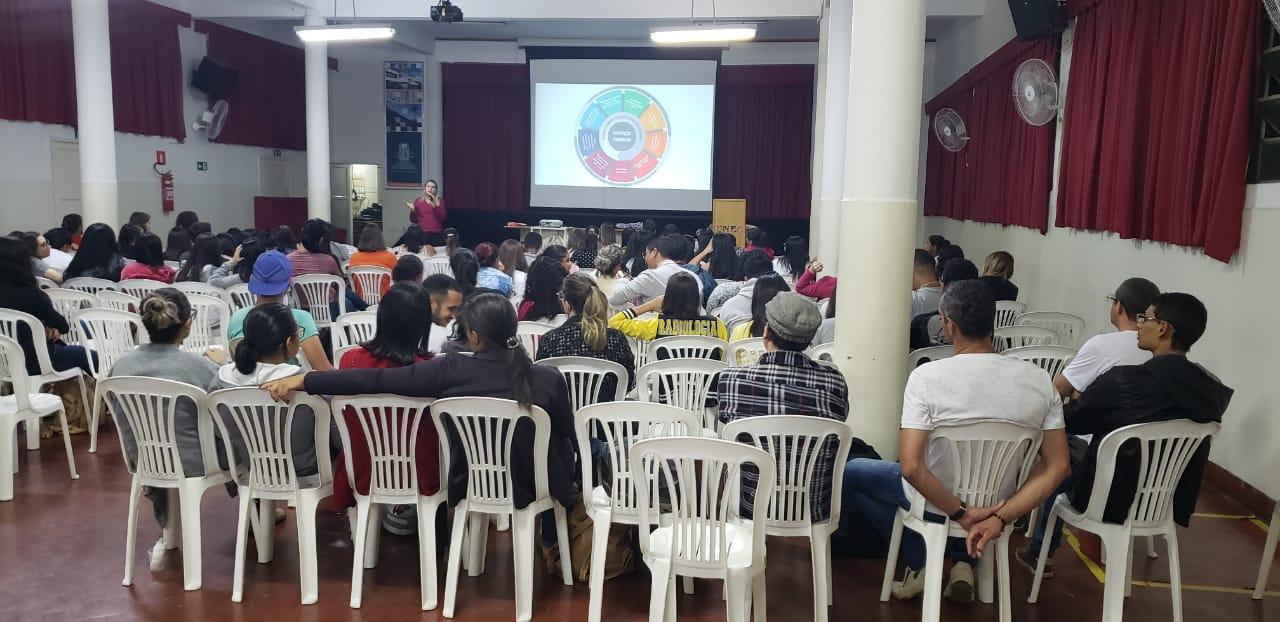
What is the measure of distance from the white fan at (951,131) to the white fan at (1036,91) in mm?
2820

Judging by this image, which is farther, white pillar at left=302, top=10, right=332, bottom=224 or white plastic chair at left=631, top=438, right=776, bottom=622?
white pillar at left=302, top=10, right=332, bottom=224

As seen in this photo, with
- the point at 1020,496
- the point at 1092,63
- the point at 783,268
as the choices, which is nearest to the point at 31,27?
the point at 783,268

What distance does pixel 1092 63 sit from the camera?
705 cm

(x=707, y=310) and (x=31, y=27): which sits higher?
(x=31, y=27)

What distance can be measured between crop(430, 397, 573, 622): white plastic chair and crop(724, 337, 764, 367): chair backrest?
1389mm

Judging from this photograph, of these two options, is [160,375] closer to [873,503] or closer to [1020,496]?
[873,503]

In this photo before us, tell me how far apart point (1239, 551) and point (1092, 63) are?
4.37 m

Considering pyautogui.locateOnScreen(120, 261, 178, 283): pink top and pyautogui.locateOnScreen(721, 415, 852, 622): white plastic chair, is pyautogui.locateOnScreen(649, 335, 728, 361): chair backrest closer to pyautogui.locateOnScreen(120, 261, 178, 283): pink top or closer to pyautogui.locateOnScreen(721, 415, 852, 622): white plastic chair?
pyautogui.locateOnScreen(721, 415, 852, 622): white plastic chair

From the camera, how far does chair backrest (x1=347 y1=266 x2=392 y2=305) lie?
722 centimetres

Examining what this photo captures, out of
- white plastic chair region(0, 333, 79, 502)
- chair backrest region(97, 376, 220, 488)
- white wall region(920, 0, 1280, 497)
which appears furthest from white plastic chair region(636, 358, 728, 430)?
white plastic chair region(0, 333, 79, 502)

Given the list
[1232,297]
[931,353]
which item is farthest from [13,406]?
[1232,297]

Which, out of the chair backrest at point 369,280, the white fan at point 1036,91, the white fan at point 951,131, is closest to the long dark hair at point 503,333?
the chair backrest at point 369,280

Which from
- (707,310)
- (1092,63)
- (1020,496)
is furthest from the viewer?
(1092,63)

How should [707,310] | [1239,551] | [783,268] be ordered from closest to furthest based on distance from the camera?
[1239,551] → [707,310] → [783,268]
